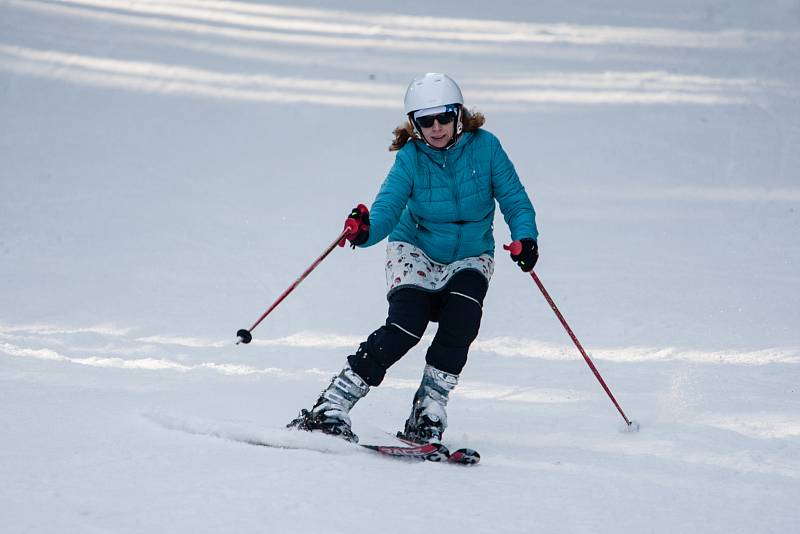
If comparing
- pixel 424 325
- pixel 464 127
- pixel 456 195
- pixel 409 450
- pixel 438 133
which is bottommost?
pixel 409 450

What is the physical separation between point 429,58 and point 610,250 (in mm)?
5697

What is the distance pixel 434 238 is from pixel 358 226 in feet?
1.46

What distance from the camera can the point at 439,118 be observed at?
400cm

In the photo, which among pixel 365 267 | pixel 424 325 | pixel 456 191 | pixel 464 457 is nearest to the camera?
pixel 464 457

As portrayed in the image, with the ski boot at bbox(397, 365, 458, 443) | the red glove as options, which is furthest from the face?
the ski boot at bbox(397, 365, 458, 443)

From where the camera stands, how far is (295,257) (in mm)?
7863

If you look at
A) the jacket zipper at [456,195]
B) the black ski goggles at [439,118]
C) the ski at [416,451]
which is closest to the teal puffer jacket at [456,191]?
the jacket zipper at [456,195]

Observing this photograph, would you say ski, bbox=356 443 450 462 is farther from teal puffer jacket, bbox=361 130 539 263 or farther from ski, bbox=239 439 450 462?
teal puffer jacket, bbox=361 130 539 263

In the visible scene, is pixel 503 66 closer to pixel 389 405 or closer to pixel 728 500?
pixel 389 405

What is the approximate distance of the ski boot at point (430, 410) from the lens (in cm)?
395

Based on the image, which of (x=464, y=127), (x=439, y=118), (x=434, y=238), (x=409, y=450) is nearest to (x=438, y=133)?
(x=439, y=118)

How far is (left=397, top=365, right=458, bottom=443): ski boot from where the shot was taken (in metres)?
3.95

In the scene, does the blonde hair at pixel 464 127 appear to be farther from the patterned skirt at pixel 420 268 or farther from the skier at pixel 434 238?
the patterned skirt at pixel 420 268

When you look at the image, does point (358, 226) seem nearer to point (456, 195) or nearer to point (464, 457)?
point (456, 195)
